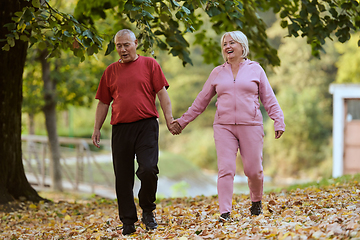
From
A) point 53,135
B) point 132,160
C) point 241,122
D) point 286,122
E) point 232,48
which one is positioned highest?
point 232,48

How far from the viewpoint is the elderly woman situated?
4203mm

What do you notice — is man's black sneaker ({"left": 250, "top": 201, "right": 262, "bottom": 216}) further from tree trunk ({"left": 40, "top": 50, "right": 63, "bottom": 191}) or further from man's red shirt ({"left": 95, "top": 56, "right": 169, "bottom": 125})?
tree trunk ({"left": 40, "top": 50, "right": 63, "bottom": 191})

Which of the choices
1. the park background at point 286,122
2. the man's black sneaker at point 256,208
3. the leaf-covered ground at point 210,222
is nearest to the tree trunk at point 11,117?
the leaf-covered ground at point 210,222

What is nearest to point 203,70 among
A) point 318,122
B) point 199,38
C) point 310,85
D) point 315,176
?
point 310,85

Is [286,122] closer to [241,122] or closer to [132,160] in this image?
[241,122]

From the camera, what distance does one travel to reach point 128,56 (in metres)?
4.31

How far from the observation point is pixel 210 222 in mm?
4367

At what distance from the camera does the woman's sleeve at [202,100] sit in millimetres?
4438

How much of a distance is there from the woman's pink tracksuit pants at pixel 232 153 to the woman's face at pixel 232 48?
700mm

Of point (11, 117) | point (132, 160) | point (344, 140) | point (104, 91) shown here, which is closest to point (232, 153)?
point (132, 160)

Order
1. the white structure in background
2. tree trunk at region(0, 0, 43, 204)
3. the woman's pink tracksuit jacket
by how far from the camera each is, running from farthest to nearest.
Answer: the white structure in background
tree trunk at region(0, 0, 43, 204)
the woman's pink tracksuit jacket

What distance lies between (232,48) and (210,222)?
1742 mm

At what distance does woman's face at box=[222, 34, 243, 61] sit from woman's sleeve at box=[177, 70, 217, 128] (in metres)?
0.24

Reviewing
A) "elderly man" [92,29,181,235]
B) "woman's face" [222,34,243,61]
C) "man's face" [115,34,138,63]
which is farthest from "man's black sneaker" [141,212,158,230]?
"woman's face" [222,34,243,61]
